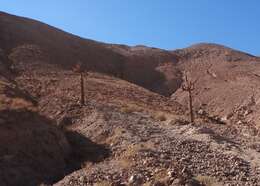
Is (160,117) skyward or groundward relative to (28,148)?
skyward

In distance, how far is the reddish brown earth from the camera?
19.0m

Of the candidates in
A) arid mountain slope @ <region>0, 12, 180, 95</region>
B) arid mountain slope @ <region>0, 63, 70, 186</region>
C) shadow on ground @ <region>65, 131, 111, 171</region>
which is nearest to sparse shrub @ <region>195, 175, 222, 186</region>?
shadow on ground @ <region>65, 131, 111, 171</region>

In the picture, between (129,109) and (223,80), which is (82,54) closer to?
(223,80)

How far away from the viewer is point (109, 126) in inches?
984

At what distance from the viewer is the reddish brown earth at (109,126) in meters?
19.0

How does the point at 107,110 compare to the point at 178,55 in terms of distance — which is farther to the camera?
the point at 178,55

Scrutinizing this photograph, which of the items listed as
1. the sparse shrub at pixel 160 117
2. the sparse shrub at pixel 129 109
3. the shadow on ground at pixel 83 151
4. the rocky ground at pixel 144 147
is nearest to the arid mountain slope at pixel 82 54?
the rocky ground at pixel 144 147

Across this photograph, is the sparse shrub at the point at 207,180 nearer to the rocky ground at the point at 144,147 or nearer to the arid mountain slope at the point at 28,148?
the rocky ground at the point at 144,147

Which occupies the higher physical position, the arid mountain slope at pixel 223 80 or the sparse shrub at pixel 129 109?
the arid mountain slope at pixel 223 80

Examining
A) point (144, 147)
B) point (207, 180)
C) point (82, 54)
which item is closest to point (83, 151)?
point (144, 147)

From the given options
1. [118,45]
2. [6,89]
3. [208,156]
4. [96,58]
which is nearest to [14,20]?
[96,58]

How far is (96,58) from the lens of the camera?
56.0 m

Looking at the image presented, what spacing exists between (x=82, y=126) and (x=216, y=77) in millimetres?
29018

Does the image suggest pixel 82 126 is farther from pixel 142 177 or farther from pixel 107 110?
pixel 142 177
